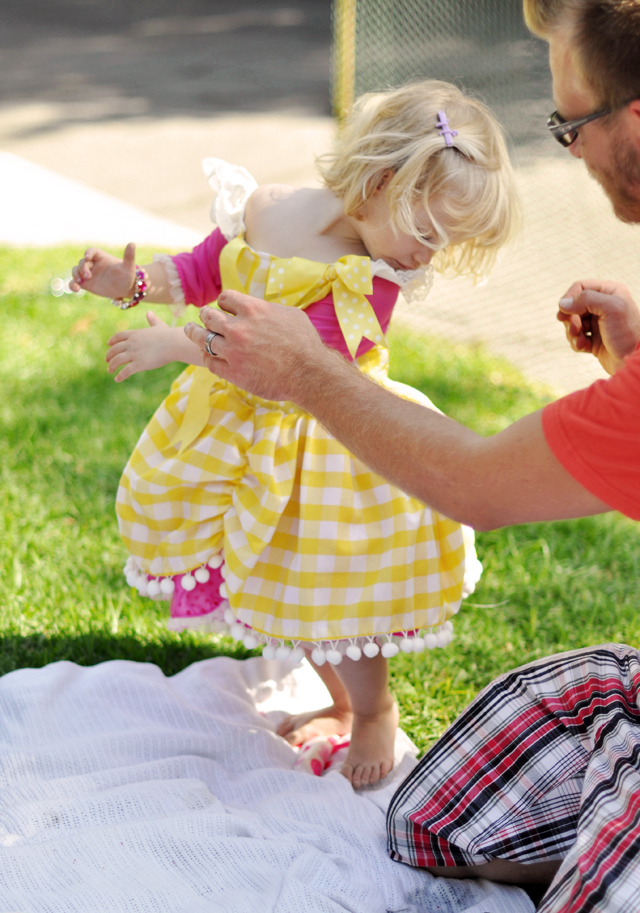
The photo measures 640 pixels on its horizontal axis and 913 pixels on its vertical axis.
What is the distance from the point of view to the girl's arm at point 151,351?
1.98 metres

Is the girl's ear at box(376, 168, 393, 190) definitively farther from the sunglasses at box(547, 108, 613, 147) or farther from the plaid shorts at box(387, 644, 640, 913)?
the plaid shorts at box(387, 644, 640, 913)

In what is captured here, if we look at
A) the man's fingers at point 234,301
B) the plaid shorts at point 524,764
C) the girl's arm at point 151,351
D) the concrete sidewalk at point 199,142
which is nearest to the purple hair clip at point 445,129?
the man's fingers at point 234,301

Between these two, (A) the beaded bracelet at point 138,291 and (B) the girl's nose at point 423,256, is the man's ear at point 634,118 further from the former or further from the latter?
(A) the beaded bracelet at point 138,291

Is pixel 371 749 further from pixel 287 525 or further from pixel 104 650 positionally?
pixel 104 650

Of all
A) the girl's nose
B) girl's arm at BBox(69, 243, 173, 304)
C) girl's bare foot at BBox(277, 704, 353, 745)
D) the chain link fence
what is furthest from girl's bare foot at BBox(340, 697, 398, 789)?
the chain link fence

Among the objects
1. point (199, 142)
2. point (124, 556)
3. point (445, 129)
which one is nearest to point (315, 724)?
point (124, 556)

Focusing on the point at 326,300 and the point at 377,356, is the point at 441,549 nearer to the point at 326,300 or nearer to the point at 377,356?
the point at 377,356

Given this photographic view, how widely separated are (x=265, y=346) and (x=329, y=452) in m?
0.31

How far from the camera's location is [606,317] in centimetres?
196

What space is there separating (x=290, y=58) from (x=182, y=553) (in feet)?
44.9

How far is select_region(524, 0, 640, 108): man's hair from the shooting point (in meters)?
1.41

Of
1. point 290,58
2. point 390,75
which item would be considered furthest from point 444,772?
point 290,58

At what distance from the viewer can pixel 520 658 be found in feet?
8.40

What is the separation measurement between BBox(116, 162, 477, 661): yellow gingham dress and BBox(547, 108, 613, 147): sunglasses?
0.50 m
